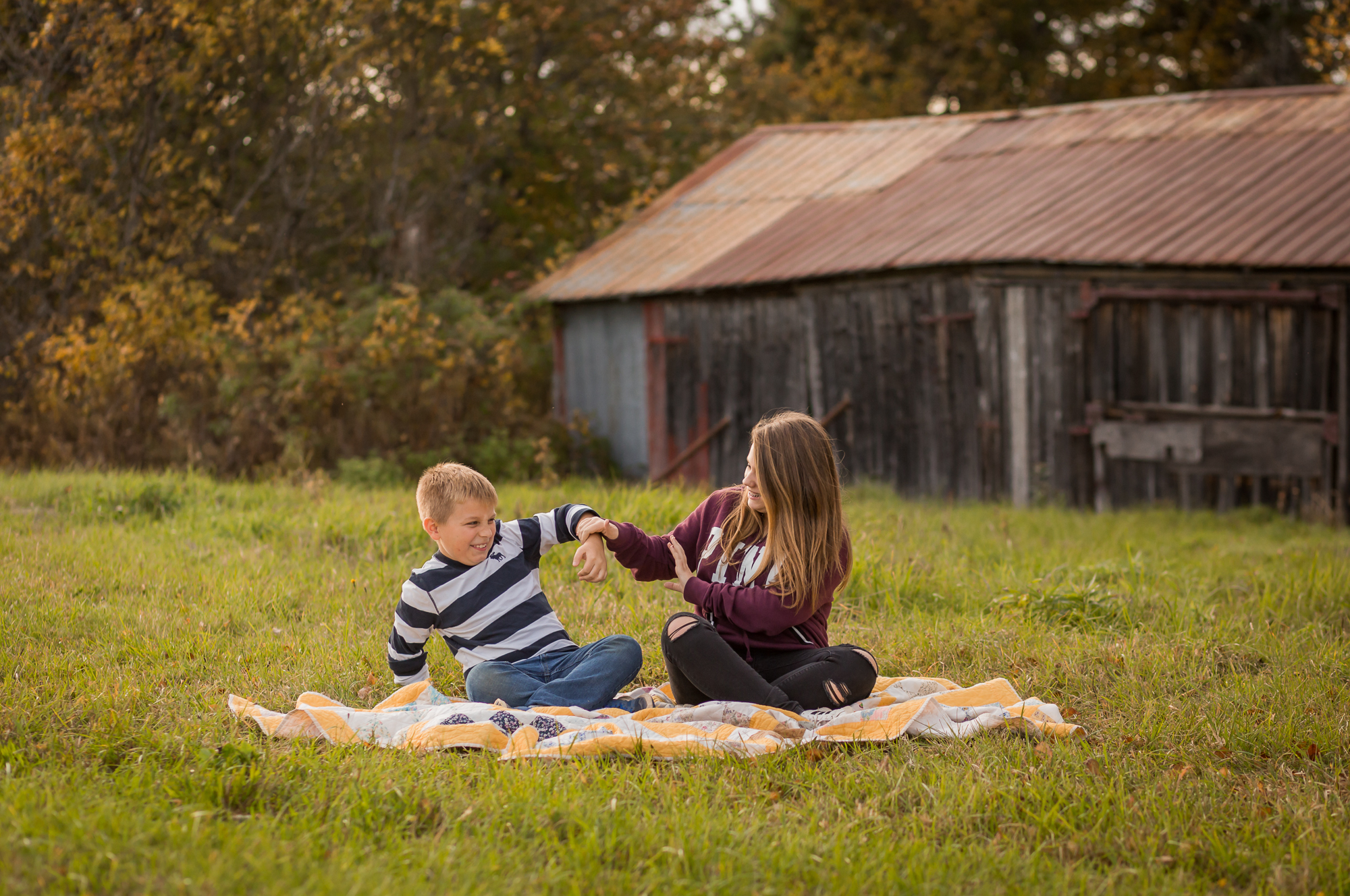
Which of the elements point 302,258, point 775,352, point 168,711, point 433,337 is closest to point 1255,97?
point 775,352

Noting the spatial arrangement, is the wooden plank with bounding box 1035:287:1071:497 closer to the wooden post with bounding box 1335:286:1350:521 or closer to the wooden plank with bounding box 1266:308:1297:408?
the wooden plank with bounding box 1266:308:1297:408

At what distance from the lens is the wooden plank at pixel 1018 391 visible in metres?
11.3

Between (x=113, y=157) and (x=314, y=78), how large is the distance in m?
2.64

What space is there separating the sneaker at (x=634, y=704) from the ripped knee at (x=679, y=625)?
0.32 meters

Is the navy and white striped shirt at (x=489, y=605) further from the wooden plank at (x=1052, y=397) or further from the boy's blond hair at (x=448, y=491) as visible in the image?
the wooden plank at (x=1052, y=397)

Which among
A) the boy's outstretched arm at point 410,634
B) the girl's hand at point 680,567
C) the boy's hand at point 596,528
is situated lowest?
the boy's outstretched arm at point 410,634

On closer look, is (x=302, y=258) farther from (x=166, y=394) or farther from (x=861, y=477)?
(x=861, y=477)

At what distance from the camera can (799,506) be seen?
3.99m

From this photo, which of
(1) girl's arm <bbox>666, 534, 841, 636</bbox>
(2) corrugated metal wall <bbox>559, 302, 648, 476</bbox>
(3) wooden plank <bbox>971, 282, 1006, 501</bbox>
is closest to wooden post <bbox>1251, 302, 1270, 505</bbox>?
(3) wooden plank <bbox>971, 282, 1006, 501</bbox>

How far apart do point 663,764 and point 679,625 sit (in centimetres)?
54

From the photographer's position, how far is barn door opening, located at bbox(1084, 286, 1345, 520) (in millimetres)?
10203

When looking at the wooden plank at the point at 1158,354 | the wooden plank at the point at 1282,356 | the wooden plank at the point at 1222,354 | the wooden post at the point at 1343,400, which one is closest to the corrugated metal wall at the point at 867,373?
the wooden plank at the point at 1158,354

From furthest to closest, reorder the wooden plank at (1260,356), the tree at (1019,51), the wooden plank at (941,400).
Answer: the tree at (1019,51), the wooden plank at (941,400), the wooden plank at (1260,356)

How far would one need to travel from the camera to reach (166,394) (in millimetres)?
12195
